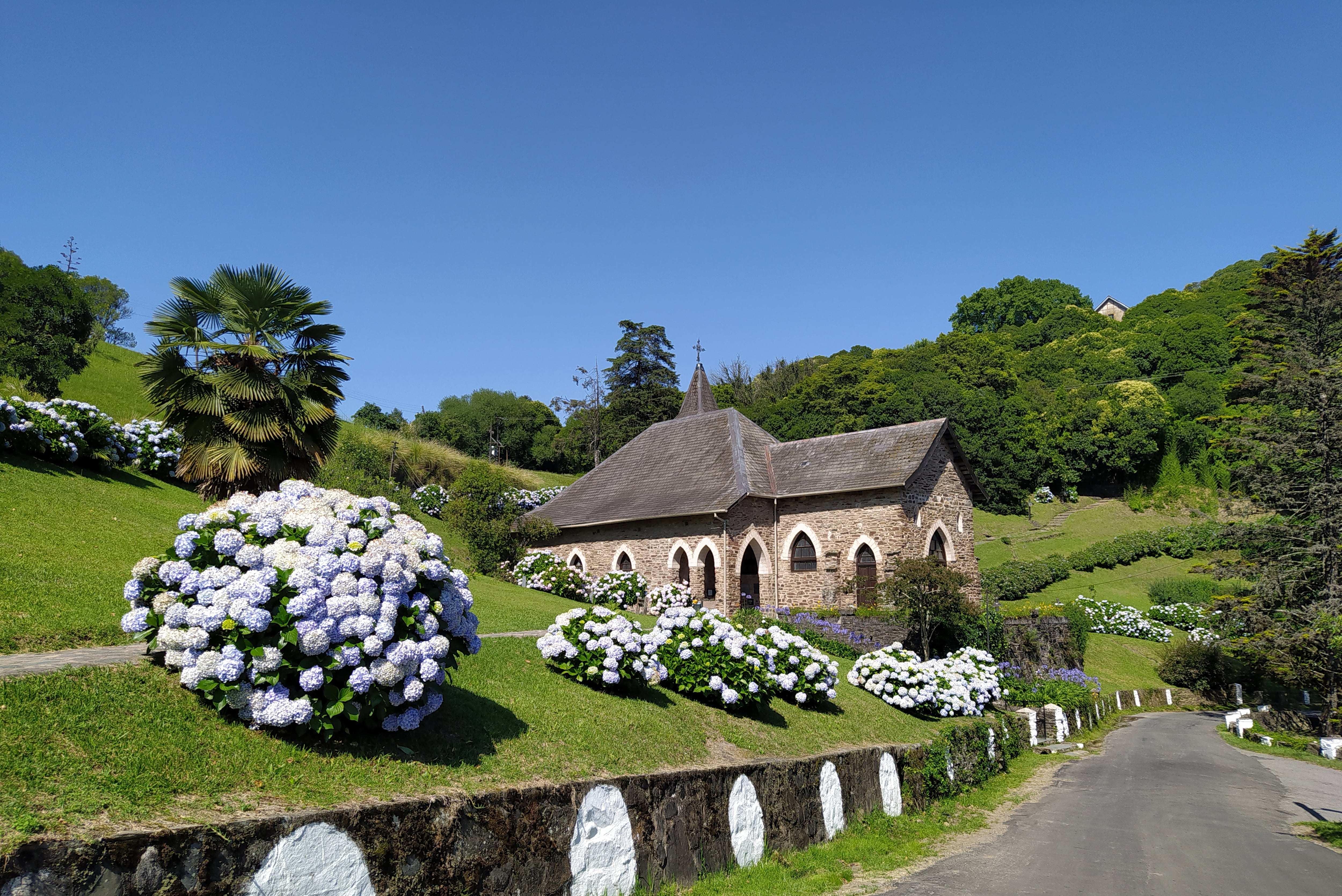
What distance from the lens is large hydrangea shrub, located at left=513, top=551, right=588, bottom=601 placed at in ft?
79.0

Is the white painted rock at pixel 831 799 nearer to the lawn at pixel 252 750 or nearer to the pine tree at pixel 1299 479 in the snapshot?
the lawn at pixel 252 750

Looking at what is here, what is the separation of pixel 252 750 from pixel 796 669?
25.4 feet

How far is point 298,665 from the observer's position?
5051 mm

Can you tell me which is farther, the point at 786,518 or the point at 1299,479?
the point at 786,518

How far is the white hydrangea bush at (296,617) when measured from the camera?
195 inches

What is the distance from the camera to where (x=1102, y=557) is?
44000mm

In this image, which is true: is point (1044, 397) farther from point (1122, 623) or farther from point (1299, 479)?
point (1299, 479)

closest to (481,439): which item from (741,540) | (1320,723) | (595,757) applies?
(741,540)

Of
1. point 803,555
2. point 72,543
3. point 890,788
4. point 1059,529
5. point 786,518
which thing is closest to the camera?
point 890,788

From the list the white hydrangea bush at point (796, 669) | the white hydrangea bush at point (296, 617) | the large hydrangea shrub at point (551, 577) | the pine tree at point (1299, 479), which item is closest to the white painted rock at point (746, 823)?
the white hydrangea bush at point (796, 669)

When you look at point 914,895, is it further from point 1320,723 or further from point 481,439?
point 481,439

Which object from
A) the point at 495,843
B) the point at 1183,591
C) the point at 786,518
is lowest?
the point at 1183,591

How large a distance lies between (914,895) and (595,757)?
3284 mm

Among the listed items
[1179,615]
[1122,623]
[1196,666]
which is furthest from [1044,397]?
[1196,666]
